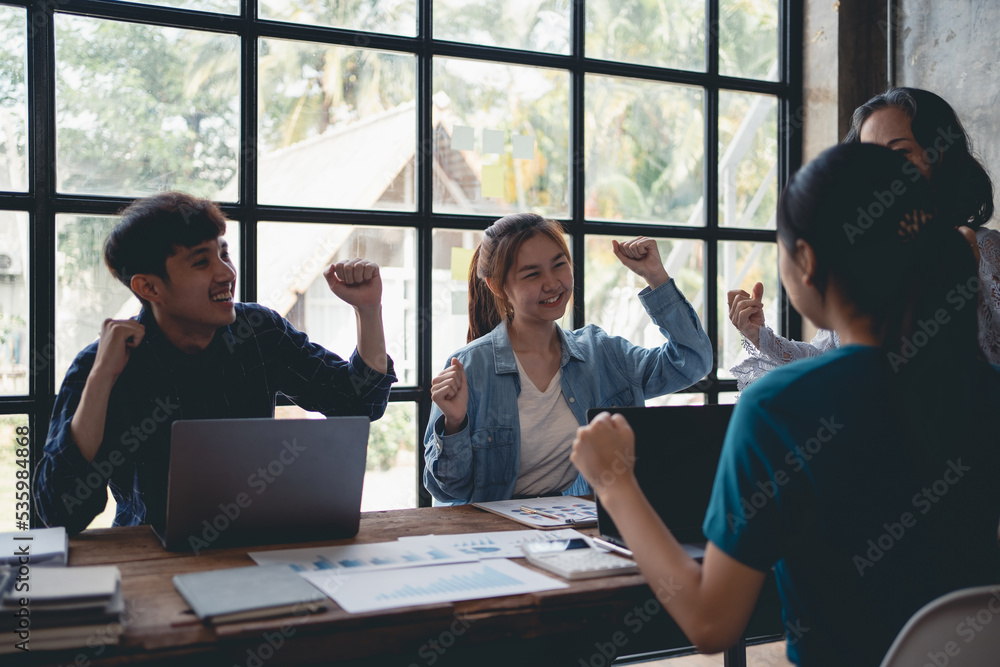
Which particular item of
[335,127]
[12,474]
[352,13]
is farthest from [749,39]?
[12,474]

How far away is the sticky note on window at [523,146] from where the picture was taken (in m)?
2.73

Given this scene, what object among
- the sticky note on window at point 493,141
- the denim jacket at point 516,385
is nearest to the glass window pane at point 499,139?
the sticky note on window at point 493,141

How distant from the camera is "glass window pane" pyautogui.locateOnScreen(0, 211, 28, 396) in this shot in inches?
84.4

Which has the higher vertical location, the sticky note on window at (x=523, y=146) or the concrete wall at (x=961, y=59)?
the concrete wall at (x=961, y=59)

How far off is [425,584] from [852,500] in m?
0.63

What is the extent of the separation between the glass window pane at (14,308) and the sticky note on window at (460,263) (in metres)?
1.21

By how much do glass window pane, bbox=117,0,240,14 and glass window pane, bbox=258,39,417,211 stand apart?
13cm

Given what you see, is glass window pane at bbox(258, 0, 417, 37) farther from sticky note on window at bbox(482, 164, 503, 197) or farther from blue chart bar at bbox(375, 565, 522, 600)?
blue chart bar at bbox(375, 565, 522, 600)

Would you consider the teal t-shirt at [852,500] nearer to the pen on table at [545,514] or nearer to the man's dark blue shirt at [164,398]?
the pen on table at [545,514]

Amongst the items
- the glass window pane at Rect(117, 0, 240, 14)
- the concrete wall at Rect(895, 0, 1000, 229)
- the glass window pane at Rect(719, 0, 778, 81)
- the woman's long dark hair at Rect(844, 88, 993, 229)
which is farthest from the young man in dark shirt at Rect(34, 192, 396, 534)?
the concrete wall at Rect(895, 0, 1000, 229)

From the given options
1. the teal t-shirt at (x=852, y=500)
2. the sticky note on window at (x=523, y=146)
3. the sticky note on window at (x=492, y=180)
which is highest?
the sticky note on window at (x=523, y=146)

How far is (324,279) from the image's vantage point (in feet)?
8.27

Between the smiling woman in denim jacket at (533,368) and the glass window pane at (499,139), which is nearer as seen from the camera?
the smiling woman in denim jacket at (533,368)

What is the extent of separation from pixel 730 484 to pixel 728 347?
220 centimetres
